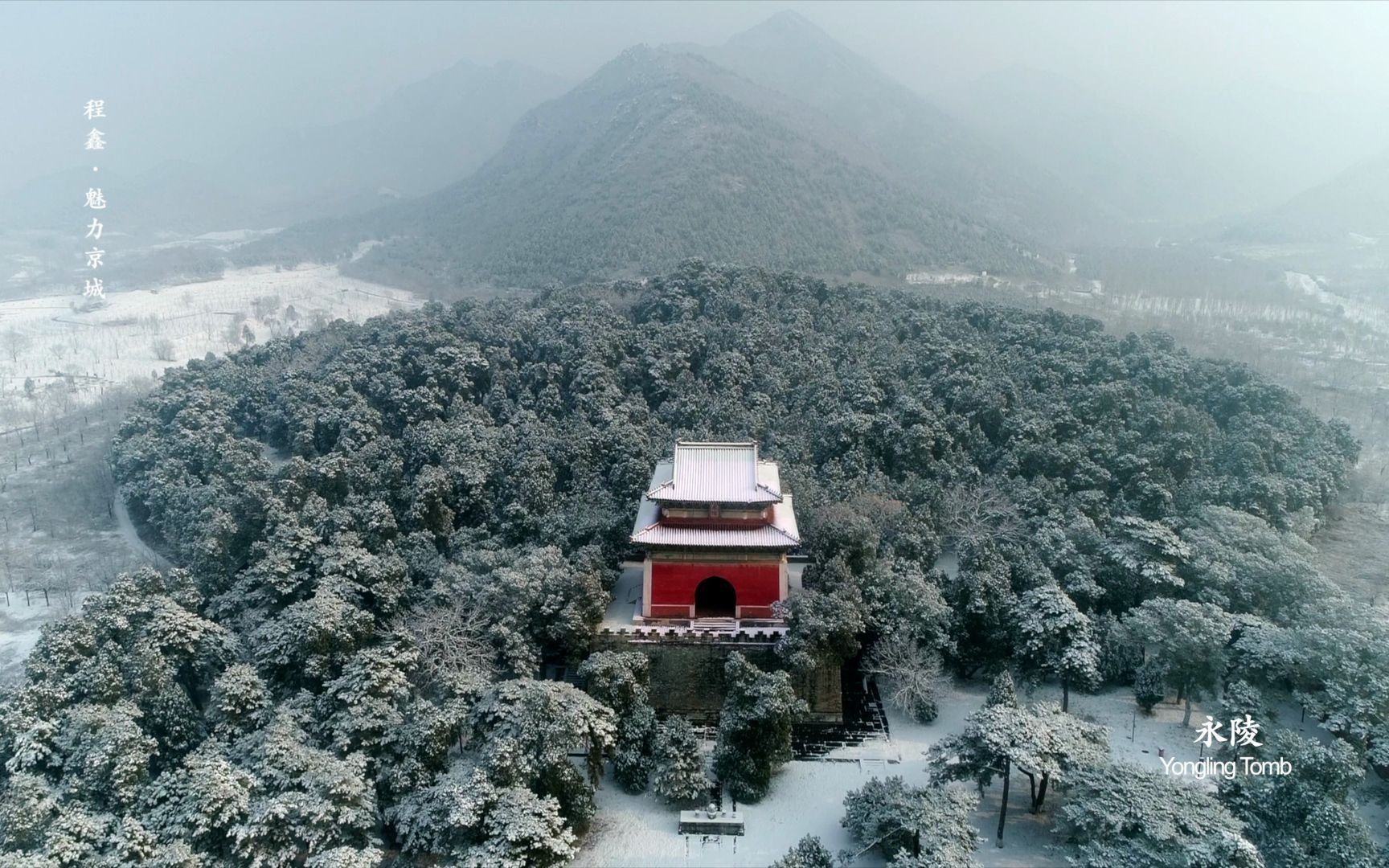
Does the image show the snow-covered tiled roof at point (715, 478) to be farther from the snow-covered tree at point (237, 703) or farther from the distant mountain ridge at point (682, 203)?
the distant mountain ridge at point (682, 203)

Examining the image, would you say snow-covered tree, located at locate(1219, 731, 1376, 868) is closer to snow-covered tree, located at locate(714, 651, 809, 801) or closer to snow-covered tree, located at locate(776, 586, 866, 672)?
snow-covered tree, located at locate(776, 586, 866, 672)

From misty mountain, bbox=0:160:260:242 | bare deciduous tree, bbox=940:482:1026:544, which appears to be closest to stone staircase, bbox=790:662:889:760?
bare deciduous tree, bbox=940:482:1026:544

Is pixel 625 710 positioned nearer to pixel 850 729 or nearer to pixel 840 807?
pixel 840 807

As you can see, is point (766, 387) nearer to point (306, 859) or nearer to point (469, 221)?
point (306, 859)

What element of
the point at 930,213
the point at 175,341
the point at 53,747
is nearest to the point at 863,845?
the point at 53,747

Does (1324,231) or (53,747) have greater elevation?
(1324,231)

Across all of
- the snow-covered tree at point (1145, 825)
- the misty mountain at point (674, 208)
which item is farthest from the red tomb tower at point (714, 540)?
the misty mountain at point (674, 208)
